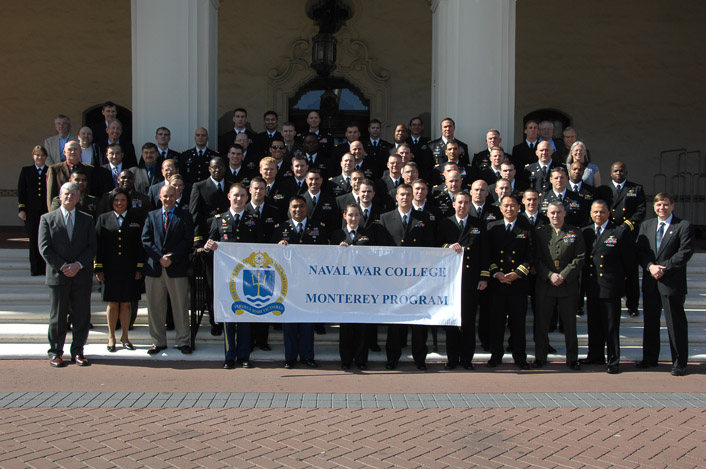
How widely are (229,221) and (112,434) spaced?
299 cm

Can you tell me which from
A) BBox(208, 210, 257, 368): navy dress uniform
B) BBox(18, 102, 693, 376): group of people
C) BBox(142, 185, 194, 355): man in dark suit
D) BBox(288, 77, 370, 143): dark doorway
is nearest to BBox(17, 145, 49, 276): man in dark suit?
BBox(18, 102, 693, 376): group of people

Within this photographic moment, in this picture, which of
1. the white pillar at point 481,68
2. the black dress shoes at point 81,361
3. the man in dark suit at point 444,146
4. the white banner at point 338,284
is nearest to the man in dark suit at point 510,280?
the white banner at point 338,284

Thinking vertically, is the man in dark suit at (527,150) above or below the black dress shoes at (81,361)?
above

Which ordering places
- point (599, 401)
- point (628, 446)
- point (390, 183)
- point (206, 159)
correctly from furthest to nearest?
point (206, 159), point (390, 183), point (599, 401), point (628, 446)

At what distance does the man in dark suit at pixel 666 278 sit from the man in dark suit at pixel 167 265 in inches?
206

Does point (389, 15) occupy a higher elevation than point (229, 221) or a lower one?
higher

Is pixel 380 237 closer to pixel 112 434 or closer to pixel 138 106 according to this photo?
pixel 112 434

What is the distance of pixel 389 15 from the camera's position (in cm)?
1474

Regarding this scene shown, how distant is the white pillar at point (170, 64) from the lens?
1060cm

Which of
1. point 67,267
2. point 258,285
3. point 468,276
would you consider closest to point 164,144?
point 67,267

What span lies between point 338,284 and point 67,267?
296cm

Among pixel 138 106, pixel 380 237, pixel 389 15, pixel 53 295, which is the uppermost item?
pixel 389 15

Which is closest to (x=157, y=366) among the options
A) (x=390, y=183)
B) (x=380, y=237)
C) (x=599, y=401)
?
(x=380, y=237)

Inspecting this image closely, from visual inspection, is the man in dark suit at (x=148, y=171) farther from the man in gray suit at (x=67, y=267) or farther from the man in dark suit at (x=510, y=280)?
the man in dark suit at (x=510, y=280)
